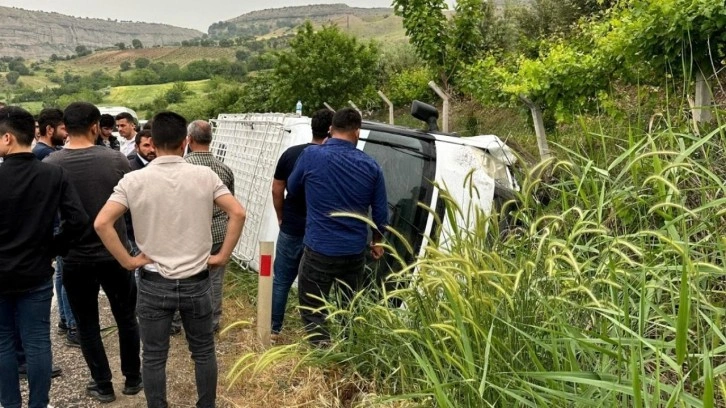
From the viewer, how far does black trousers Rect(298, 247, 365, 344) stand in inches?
147

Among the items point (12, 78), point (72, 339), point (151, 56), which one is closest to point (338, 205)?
point (72, 339)

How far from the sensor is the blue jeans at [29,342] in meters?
3.22

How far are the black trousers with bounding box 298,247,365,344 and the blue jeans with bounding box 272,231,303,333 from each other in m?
0.59

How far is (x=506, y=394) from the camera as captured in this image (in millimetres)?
1931

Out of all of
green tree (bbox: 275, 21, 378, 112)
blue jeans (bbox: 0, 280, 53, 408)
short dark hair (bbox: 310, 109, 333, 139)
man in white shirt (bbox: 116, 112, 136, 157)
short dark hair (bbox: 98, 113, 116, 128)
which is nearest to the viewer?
blue jeans (bbox: 0, 280, 53, 408)

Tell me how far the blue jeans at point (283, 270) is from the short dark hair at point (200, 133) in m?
0.94

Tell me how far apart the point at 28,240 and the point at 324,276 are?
5.73 ft

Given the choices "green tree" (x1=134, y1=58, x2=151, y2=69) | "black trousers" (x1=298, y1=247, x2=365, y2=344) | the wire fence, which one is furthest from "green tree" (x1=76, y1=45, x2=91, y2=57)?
"black trousers" (x1=298, y1=247, x2=365, y2=344)

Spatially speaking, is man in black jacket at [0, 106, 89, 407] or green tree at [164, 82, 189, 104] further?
green tree at [164, 82, 189, 104]

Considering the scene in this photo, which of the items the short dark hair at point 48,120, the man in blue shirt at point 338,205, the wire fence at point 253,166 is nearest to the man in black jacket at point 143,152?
the short dark hair at point 48,120

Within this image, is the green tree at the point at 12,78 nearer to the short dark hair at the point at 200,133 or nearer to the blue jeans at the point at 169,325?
the short dark hair at the point at 200,133

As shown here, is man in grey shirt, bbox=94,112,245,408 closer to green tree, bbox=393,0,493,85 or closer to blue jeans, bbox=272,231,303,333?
blue jeans, bbox=272,231,303,333

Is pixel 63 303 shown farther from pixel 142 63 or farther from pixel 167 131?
pixel 142 63

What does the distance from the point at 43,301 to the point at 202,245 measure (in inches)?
39.8
